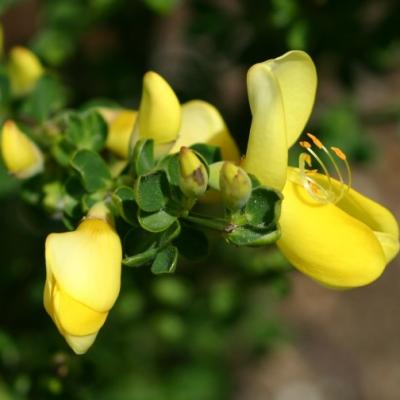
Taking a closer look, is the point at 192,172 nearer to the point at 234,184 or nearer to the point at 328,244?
the point at 234,184

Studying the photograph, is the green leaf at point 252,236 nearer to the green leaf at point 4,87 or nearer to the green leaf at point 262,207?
the green leaf at point 262,207

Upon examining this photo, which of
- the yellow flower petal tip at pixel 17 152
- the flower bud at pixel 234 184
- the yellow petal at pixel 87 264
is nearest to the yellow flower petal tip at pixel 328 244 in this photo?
the flower bud at pixel 234 184

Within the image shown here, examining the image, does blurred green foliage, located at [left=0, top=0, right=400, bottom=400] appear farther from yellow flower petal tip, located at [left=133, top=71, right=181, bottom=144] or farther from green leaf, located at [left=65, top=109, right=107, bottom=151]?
yellow flower petal tip, located at [left=133, top=71, right=181, bottom=144]

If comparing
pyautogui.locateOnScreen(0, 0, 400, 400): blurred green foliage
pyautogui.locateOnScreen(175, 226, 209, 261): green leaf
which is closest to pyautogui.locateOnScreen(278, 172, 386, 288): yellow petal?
pyautogui.locateOnScreen(175, 226, 209, 261): green leaf

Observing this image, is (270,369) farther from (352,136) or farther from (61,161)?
(61,161)

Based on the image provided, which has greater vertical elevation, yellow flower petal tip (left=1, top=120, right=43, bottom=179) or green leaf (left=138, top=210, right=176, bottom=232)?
green leaf (left=138, top=210, right=176, bottom=232)
